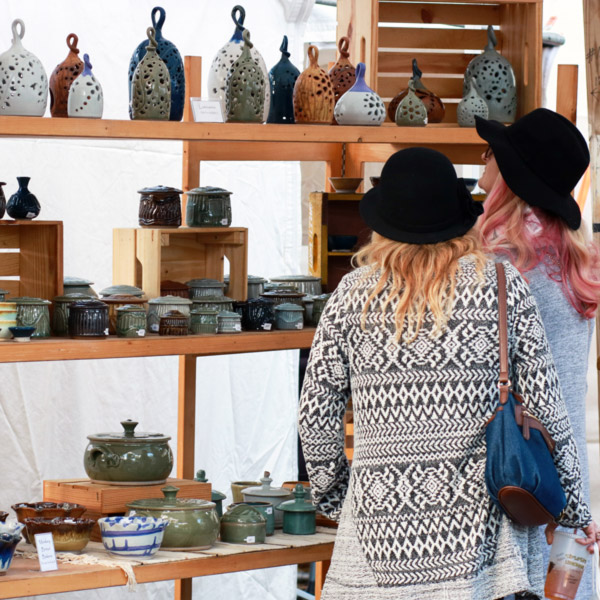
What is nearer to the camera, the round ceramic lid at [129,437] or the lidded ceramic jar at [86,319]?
the lidded ceramic jar at [86,319]

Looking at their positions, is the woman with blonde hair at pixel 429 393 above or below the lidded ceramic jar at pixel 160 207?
below

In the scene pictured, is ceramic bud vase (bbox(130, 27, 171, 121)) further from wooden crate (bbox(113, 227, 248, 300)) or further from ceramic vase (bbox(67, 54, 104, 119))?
wooden crate (bbox(113, 227, 248, 300))

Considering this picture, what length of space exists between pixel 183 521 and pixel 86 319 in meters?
0.54

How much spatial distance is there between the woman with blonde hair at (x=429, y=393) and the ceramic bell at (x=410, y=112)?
1.07 meters

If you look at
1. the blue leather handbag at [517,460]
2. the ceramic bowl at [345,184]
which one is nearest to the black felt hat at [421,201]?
the blue leather handbag at [517,460]

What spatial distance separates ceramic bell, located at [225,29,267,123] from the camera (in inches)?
107

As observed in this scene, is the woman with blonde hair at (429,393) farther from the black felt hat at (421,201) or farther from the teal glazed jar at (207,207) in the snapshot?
the teal glazed jar at (207,207)

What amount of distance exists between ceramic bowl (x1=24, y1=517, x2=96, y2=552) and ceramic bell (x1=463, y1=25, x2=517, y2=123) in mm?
1693

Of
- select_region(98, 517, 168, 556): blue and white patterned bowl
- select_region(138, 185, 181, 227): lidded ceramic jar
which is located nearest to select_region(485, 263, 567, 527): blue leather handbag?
select_region(98, 517, 168, 556): blue and white patterned bowl

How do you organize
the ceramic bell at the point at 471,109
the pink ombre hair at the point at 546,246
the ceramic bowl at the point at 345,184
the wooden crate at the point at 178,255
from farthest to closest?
1. the ceramic bowl at the point at 345,184
2. the ceramic bell at the point at 471,109
3. the wooden crate at the point at 178,255
4. the pink ombre hair at the point at 546,246

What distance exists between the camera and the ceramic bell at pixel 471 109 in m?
3.11

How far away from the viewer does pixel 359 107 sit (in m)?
2.82

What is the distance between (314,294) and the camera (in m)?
3.16

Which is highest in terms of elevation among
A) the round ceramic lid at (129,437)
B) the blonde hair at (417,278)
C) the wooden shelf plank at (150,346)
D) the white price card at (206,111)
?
the white price card at (206,111)
